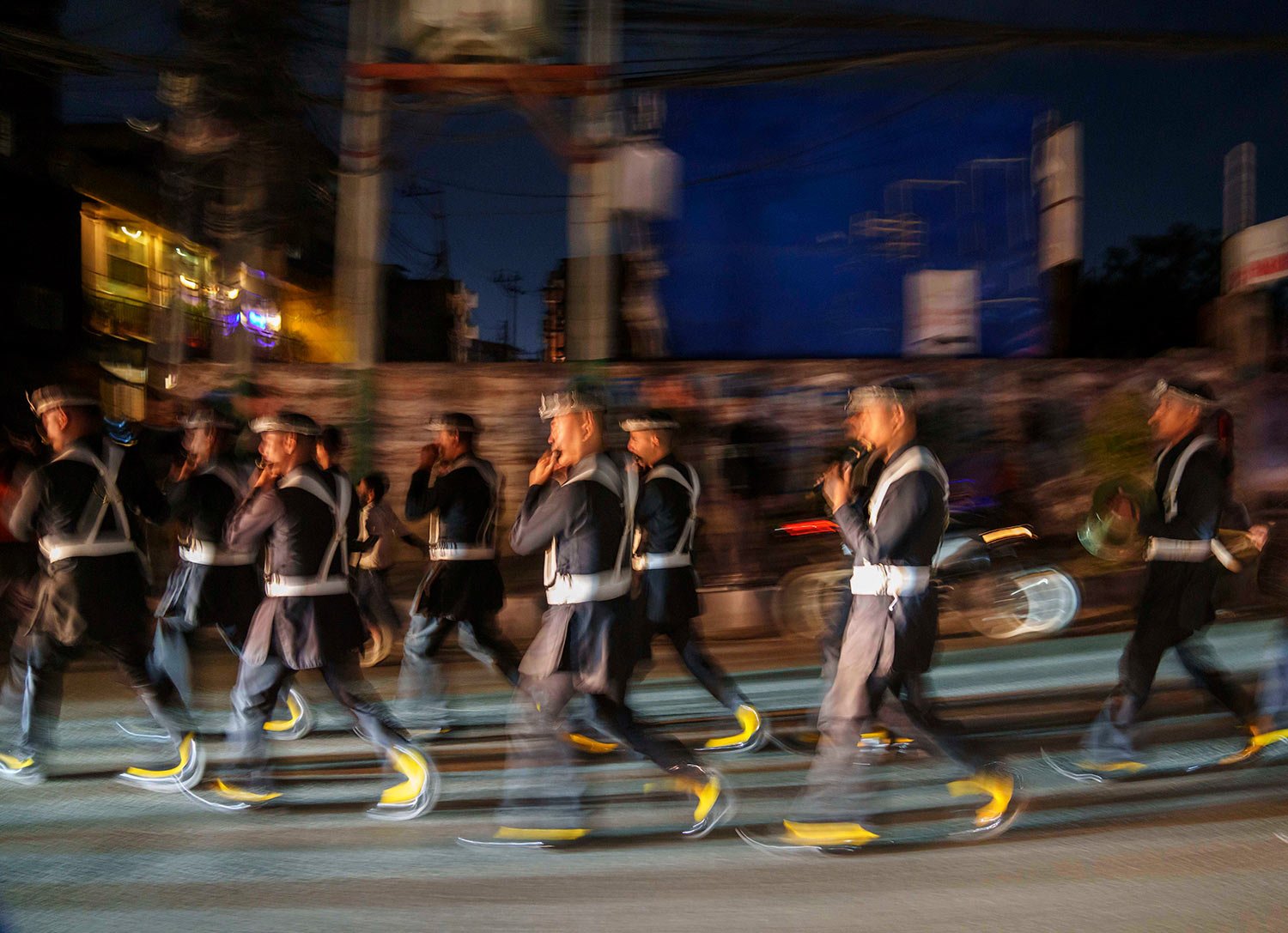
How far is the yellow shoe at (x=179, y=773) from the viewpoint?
507 centimetres

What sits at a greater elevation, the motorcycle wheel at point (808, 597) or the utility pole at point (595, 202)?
the utility pole at point (595, 202)

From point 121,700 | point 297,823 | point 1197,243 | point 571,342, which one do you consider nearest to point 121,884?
point 297,823

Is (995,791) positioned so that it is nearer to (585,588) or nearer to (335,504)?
(585,588)

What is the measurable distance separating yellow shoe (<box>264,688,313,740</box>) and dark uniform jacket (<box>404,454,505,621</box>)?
0.91 meters

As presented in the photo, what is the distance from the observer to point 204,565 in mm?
5586

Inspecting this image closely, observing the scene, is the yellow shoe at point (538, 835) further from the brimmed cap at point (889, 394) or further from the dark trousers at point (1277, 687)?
A: the dark trousers at point (1277, 687)

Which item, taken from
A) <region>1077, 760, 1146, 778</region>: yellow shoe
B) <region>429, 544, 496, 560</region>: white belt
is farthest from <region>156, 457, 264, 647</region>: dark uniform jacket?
<region>1077, 760, 1146, 778</region>: yellow shoe

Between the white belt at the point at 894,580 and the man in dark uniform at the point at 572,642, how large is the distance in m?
1.02

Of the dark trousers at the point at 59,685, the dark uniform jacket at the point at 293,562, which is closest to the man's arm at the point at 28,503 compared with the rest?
the dark trousers at the point at 59,685

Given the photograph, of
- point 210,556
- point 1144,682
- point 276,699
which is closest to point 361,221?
point 210,556

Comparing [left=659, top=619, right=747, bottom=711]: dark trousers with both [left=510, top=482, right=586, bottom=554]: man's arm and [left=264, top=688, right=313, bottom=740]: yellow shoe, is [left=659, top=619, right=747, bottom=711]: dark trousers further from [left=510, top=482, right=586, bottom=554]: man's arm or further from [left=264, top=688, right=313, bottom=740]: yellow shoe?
[left=264, top=688, right=313, bottom=740]: yellow shoe

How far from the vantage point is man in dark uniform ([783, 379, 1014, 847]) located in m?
4.14

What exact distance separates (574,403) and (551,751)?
1.44m

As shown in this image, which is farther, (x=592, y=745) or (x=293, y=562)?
(x=592, y=745)
